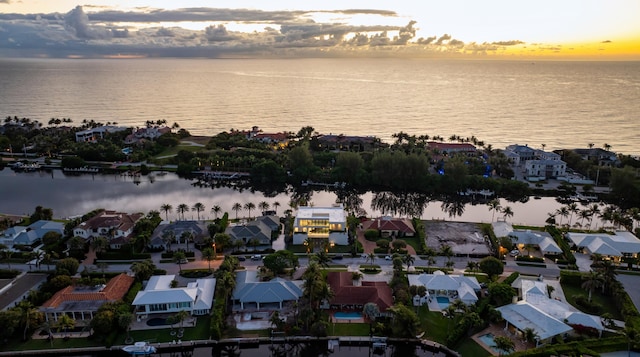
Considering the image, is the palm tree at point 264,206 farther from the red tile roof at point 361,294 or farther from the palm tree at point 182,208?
the red tile roof at point 361,294

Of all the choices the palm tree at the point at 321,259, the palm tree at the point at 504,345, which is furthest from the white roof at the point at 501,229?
the palm tree at the point at 504,345

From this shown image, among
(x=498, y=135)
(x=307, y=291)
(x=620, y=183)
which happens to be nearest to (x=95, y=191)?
(x=307, y=291)

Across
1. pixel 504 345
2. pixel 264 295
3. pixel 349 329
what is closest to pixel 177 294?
pixel 264 295

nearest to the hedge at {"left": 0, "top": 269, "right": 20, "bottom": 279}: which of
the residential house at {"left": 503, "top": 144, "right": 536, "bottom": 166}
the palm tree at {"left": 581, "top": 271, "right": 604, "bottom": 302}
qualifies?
the palm tree at {"left": 581, "top": 271, "right": 604, "bottom": 302}

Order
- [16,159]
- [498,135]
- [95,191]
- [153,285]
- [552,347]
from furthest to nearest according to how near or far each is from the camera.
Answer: [498,135]
[16,159]
[95,191]
[153,285]
[552,347]

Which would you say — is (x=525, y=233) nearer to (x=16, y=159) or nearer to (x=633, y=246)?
(x=633, y=246)

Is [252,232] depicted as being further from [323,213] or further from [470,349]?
[470,349]
